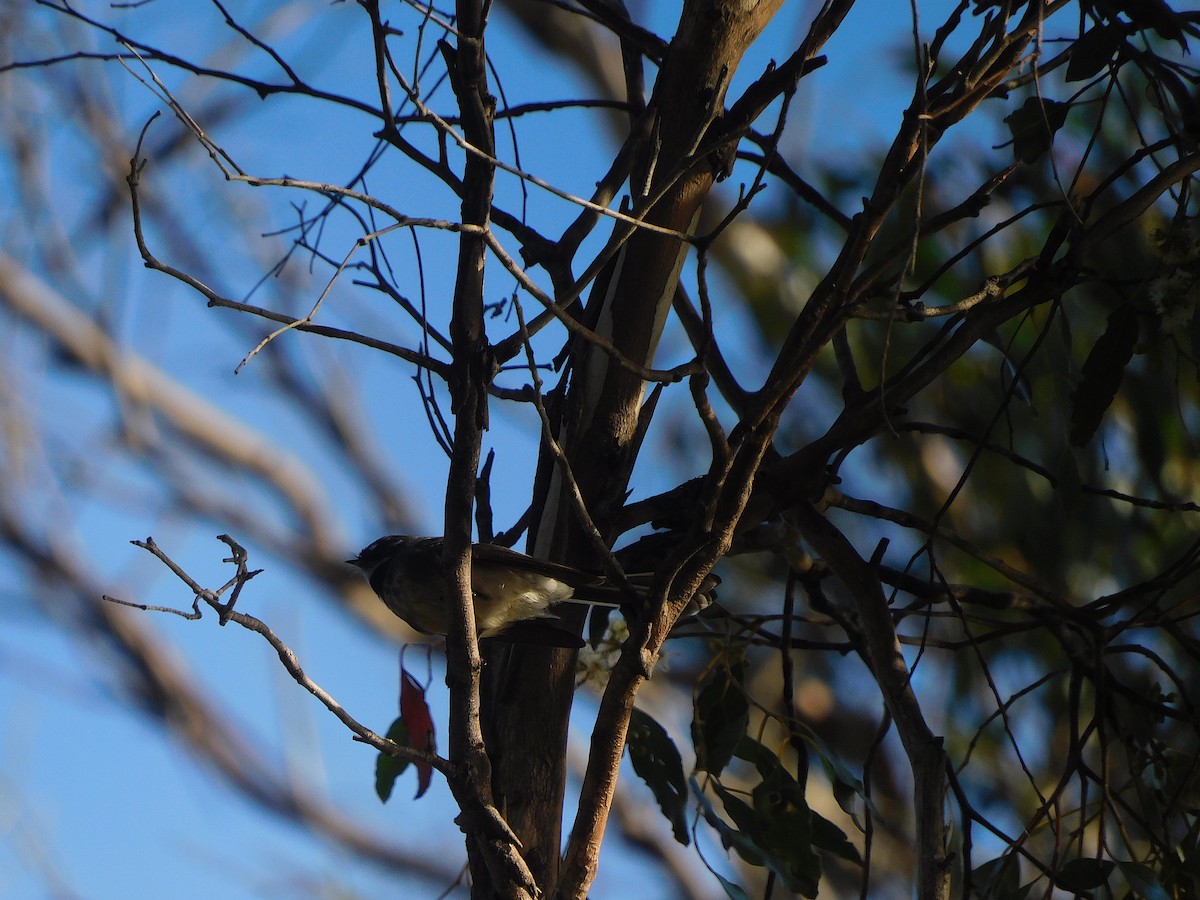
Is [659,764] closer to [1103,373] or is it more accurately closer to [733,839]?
[733,839]

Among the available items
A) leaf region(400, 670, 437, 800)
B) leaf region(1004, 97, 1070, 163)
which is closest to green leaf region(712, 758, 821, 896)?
leaf region(400, 670, 437, 800)

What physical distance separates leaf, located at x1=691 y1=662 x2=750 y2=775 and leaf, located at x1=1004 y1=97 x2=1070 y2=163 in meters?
1.06

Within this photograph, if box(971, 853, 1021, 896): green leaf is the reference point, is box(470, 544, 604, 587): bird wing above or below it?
above

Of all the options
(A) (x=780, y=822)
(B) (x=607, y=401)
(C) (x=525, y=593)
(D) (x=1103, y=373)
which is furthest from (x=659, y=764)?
(D) (x=1103, y=373)

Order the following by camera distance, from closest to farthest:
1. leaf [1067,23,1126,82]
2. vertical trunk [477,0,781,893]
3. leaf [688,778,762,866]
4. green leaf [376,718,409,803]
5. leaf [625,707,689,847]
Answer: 1. vertical trunk [477,0,781,893]
2. leaf [688,778,762,866]
3. leaf [1067,23,1126,82]
4. leaf [625,707,689,847]
5. green leaf [376,718,409,803]

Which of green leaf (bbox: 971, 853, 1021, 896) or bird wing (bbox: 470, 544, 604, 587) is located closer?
bird wing (bbox: 470, 544, 604, 587)

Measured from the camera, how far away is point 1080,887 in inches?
72.6

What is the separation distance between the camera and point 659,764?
2.09m

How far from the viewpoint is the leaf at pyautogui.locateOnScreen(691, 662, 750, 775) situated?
76.5 inches

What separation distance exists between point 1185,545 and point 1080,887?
1.96m

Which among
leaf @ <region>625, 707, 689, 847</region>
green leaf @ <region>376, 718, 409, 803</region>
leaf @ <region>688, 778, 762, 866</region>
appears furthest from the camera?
green leaf @ <region>376, 718, 409, 803</region>

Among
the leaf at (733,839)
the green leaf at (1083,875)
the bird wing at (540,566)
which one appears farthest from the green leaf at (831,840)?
the bird wing at (540,566)

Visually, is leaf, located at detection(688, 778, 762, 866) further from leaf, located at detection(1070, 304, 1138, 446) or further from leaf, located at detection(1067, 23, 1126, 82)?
leaf, located at detection(1067, 23, 1126, 82)

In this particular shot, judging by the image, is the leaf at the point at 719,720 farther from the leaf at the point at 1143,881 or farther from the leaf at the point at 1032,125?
the leaf at the point at 1032,125
